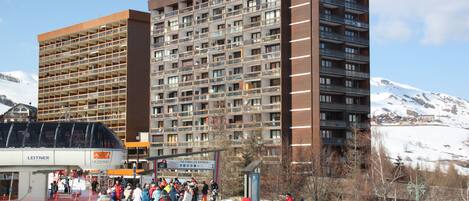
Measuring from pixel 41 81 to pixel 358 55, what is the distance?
2543 inches

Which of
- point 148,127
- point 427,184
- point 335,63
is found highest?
point 335,63

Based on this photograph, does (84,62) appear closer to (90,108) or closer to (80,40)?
(80,40)

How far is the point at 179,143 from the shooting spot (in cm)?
10181

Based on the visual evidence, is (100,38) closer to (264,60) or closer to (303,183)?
(264,60)

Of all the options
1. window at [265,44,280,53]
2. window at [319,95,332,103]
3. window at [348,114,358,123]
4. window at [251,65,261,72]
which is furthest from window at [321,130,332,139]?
window at [251,65,261,72]

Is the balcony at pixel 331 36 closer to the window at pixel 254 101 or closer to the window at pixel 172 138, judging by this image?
the window at pixel 254 101

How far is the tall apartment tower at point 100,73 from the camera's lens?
114 m

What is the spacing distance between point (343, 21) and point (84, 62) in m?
50.6

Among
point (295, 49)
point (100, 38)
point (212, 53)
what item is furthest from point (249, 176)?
point (100, 38)

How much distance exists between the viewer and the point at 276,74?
89375 millimetres

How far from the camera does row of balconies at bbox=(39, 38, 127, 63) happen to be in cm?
11500

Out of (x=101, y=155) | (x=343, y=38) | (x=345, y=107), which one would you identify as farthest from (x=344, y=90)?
(x=101, y=155)

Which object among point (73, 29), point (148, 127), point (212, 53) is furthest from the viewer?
point (73, 29)

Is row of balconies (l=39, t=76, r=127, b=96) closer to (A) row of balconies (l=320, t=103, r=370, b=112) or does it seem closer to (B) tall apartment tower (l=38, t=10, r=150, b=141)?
(B) tall apartment tower (l=38, t=10, r=150, b=141)
